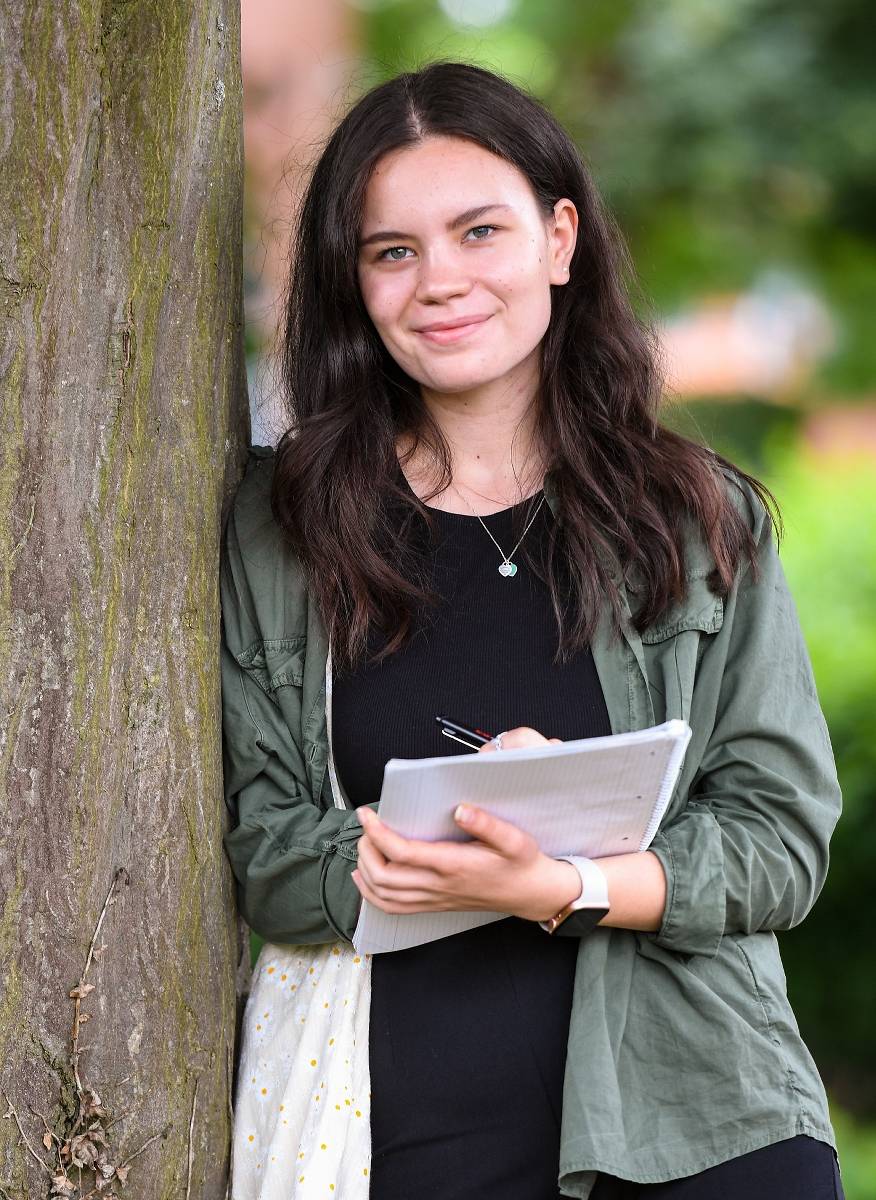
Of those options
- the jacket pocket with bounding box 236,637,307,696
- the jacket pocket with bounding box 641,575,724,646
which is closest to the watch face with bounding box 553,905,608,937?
the jacket pocket with bounding box 641,575,724,646

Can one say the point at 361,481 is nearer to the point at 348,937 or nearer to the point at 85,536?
the point at 85,536

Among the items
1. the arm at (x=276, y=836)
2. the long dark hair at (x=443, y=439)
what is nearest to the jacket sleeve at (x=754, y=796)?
the long dark hair at (x=443, y=439)

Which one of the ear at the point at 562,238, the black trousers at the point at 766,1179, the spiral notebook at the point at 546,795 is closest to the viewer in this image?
the spiral notebook at the point at 546,795

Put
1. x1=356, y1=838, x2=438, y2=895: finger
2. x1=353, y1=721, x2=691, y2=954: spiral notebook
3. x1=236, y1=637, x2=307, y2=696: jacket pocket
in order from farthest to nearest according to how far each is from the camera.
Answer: x1=236, y1=637, x2=307, y2=696: jacket pocket → x1=356, y1=838, x2=438, y2=895: finger → x1=353, y1=721, x2=691, y2=954: spiral notebook

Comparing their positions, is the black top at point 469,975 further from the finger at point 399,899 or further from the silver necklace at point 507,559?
the finger at point 399,899

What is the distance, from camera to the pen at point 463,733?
1.94 metres

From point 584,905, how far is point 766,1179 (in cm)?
45

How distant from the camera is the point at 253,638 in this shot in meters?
2.22

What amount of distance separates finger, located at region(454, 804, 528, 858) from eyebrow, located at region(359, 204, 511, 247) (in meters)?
0.93

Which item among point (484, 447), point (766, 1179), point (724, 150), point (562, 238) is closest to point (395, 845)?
point (766, 1179)

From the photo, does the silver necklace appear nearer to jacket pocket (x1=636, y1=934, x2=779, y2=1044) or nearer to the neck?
the neck

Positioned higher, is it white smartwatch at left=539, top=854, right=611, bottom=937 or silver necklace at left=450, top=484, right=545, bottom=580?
silver necklace at left=450, top=484, right=545, bottom=580

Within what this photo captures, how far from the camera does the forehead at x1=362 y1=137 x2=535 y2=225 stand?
7.19 ft

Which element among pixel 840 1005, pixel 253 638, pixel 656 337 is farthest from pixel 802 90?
pixel 253 638
